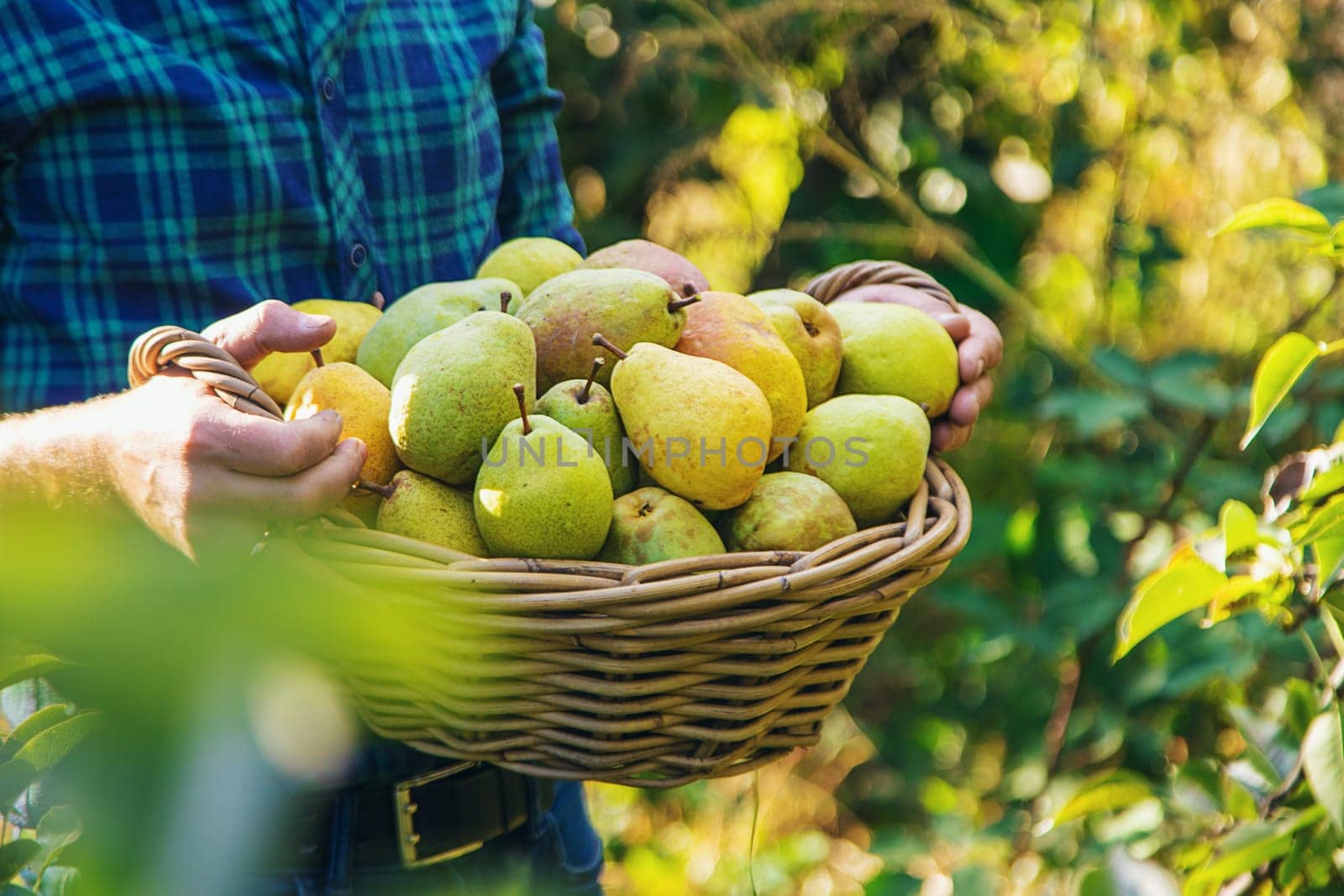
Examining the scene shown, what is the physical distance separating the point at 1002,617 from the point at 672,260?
1205mm

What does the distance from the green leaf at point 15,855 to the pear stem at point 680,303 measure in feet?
2.32

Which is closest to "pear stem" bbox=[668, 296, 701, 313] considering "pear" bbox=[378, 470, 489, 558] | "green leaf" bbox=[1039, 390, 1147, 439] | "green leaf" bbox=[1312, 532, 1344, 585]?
"pear" bbox=[378, 470, 489, 558]

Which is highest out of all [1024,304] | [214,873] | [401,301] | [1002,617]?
[214,873]

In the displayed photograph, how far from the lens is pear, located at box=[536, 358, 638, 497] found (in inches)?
41.4

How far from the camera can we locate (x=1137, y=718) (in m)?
2.20

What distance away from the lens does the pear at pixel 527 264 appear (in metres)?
1.26

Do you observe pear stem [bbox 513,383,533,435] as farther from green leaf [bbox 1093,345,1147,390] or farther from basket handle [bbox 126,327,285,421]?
green leaf [bbox 1093,345,1147,390]

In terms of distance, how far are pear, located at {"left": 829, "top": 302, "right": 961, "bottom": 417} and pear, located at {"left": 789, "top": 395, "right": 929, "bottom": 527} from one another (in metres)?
0.10

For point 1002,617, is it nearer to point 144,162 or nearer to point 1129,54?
point 1129,54

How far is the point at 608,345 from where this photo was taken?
105 centimetres

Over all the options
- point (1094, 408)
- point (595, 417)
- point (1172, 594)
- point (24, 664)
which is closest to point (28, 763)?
point (24, 664)

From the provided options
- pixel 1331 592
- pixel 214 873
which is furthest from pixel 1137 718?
pixel 214 873

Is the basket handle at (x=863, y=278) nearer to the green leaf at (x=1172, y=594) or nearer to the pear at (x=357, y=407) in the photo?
the green leaf at (x=1172, y=594)

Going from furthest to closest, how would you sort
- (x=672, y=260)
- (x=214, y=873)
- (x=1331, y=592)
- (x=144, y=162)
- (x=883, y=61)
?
1. (x=883, y=61)
2. (x=672, y=260)
3. (x=144, y=162)
4. (x=1331, y=592)
5. (x=214, y=873)
